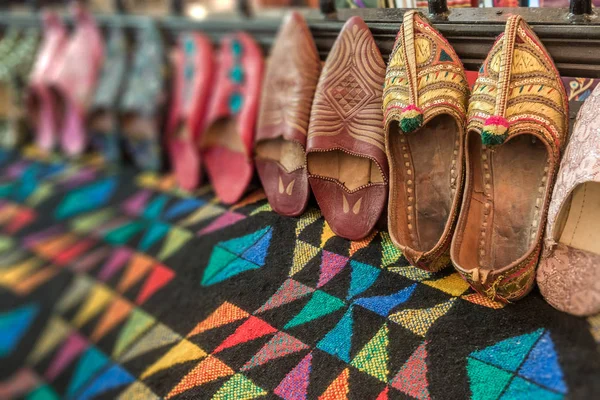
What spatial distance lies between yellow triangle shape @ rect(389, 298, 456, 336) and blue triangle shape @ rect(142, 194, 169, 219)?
38.4 inches

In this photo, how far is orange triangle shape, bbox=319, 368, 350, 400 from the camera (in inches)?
34.8

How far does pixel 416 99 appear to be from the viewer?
96 centimetres

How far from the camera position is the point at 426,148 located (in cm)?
108

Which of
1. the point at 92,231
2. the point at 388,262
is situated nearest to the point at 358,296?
the point at 388,262

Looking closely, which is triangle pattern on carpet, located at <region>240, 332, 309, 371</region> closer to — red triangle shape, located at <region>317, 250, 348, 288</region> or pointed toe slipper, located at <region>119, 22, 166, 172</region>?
red triangle shape, located at <region>317, 250, 348, 288</region>

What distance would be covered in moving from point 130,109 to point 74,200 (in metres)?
0.43

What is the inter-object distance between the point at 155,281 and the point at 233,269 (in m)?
0.35

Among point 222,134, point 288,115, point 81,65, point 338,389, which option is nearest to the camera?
point 338,389

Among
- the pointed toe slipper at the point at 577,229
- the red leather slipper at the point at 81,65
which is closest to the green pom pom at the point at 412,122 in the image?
the pointed toe slipper at the point at 577,229

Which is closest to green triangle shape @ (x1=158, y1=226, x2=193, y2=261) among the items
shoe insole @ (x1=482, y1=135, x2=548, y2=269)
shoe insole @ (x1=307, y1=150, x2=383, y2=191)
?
shoe insole @ (x1=307, y1=150, x2=383, y2=191)

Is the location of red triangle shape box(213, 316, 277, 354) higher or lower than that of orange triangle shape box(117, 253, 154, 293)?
higher

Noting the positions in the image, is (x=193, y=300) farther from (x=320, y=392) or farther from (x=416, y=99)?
(x=416, y=99)

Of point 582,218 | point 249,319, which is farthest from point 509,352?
point 249,319

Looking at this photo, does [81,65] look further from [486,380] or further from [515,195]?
[486,380]
